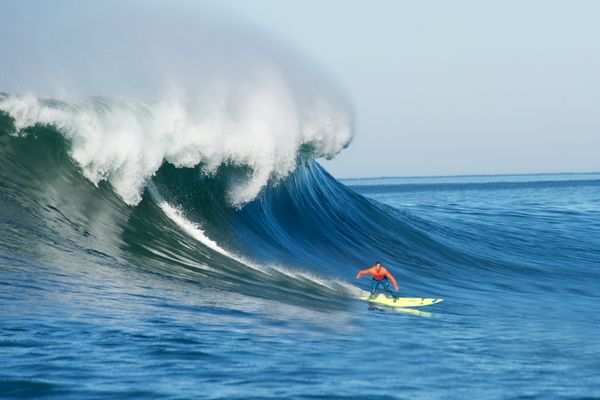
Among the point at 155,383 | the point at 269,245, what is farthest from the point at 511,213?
the point at 155,383

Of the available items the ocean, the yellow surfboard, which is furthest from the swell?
the yellow surfboard

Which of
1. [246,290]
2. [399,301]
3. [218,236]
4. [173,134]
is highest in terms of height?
[173,134]

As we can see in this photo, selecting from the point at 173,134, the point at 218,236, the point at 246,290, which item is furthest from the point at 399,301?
the point at 173,134

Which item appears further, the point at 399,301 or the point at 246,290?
the point at 399,301

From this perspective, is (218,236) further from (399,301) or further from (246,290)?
(399,301)

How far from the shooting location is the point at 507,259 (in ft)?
65.6

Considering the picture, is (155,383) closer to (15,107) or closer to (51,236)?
(51,236)

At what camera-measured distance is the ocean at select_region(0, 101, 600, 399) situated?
7.04 m

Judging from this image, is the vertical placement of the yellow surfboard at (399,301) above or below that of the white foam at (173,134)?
below

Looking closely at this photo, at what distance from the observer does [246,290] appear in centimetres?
1149

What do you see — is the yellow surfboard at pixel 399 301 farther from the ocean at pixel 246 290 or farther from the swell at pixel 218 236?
the swell at pixel 218 236

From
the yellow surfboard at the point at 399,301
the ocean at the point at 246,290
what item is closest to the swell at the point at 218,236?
the ocean at the point at 246,290

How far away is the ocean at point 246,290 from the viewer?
7.04 meters

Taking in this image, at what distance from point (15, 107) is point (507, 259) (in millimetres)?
11818
